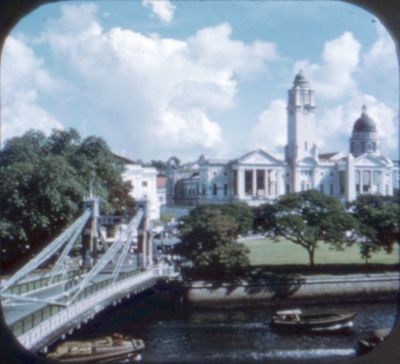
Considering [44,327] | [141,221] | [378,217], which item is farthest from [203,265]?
[44,327]

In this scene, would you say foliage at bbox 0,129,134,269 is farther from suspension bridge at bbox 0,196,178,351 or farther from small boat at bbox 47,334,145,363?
small boat at bbox 47,334,145,363

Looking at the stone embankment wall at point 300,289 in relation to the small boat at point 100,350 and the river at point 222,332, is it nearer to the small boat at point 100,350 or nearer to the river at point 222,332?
the river at point 222,332

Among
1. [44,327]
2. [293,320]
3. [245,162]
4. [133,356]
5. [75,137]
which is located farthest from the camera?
[245,162]

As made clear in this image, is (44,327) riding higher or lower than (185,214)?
lower

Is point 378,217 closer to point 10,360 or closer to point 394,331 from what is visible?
point 394,331

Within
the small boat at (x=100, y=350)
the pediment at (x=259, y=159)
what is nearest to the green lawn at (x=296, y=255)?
the small boat at (x=100, y=350)

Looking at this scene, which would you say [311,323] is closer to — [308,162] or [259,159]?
[308,162]

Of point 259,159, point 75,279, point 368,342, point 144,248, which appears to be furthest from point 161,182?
point 259,159
